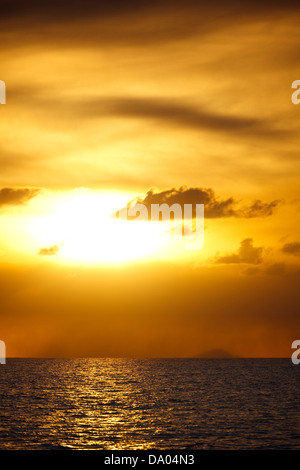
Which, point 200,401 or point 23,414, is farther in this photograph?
point 200,401

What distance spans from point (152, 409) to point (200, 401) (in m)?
18.6

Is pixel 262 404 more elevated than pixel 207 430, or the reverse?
pixel 262 404

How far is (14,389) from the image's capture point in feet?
529

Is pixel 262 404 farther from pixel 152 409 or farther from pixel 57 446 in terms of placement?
pixel 57 446

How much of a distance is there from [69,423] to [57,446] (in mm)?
20201

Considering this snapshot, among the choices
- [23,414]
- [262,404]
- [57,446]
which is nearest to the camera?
[57,446]
